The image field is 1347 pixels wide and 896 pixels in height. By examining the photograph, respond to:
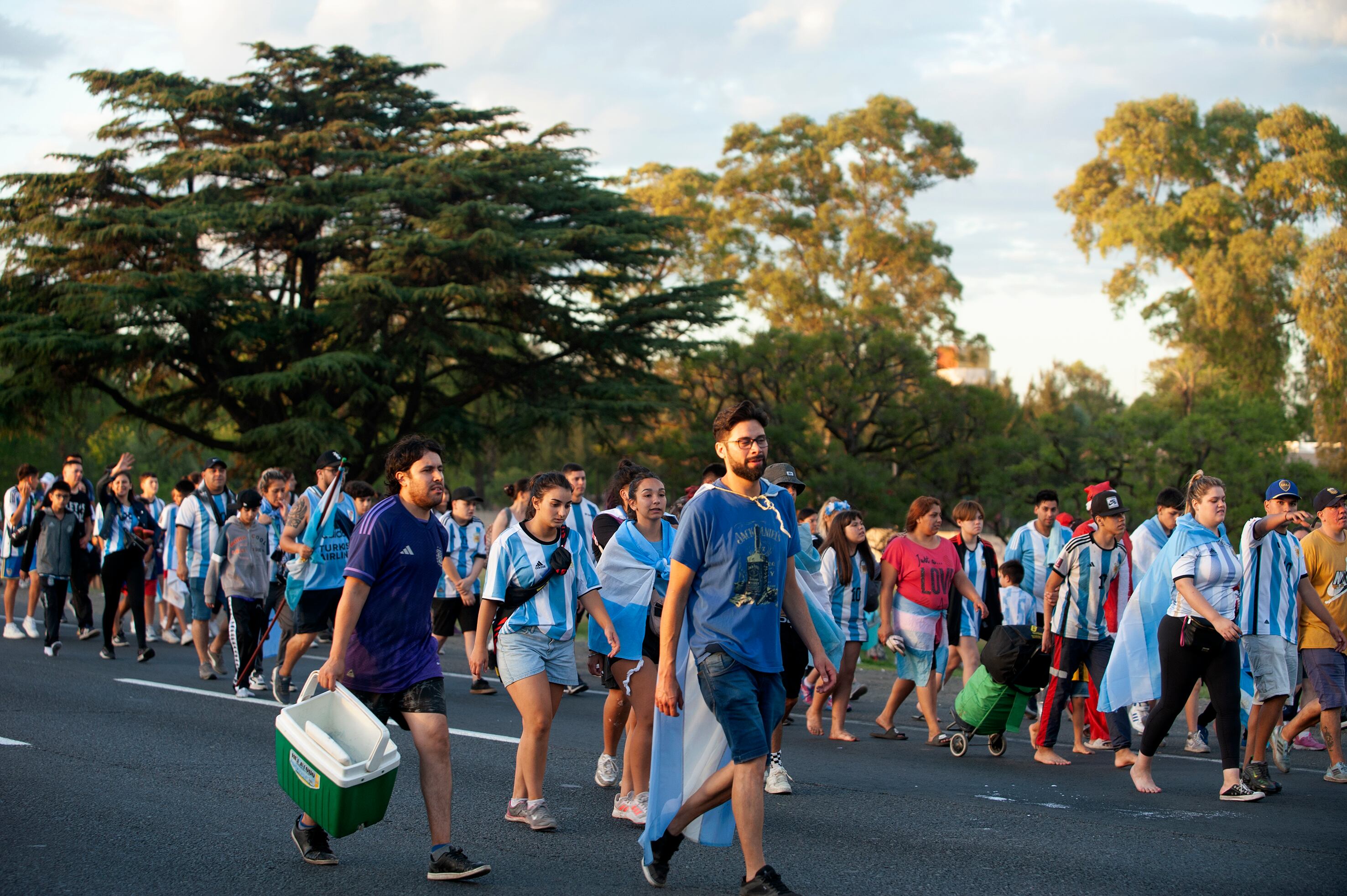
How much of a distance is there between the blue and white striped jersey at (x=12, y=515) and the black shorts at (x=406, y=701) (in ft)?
33.1

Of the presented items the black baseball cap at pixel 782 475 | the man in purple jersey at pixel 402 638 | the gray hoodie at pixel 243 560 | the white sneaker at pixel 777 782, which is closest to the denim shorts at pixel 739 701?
the man in purple jersey at pixel 402 638

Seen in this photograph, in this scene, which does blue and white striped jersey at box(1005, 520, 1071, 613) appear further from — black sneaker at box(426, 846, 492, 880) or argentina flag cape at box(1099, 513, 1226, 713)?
black sneaker at box(426, 846, 492, 880)

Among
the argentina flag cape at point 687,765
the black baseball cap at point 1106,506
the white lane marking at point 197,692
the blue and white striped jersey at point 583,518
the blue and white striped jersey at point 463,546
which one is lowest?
the white lane marking at point 197,692

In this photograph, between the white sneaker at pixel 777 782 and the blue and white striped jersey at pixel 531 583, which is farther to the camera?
the white sneaker at pixel 777 782

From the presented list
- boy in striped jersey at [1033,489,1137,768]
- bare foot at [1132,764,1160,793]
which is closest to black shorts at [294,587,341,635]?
boy in striped jersey at [1033,489,1137,768]

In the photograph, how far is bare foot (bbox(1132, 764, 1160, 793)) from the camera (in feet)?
24.2

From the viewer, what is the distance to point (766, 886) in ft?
15.3

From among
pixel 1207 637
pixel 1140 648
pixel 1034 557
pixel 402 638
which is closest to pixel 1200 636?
pixel 1207 637

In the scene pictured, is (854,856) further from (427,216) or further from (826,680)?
(427,216)

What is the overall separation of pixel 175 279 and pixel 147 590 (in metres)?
16.2

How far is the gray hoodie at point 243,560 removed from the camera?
34.7 ft

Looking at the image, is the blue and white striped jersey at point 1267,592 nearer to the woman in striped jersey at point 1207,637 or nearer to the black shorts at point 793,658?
the woman in striped jersey at point 1207,637

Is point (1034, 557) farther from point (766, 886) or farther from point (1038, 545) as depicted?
point (766, 886)

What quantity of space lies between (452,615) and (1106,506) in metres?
6.37
